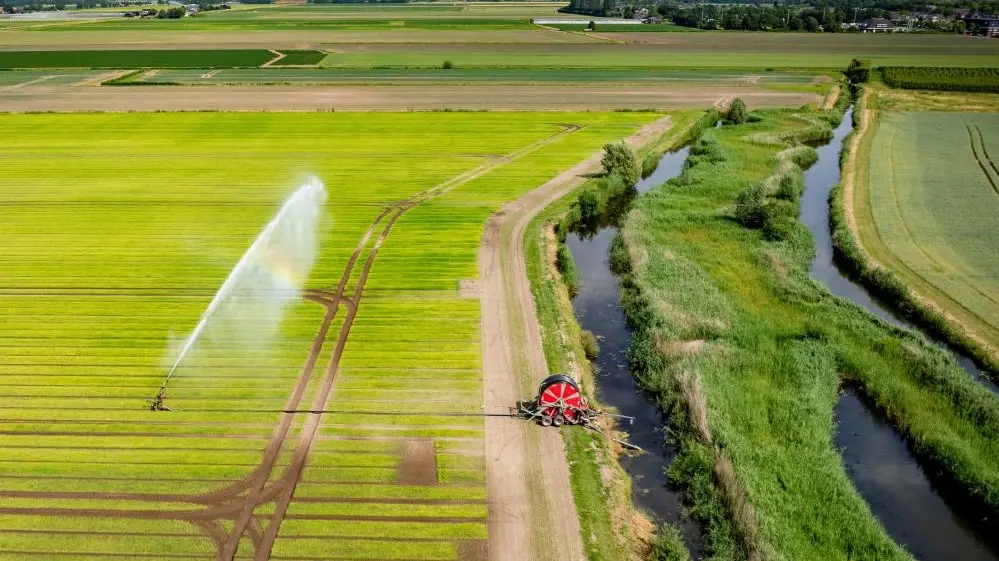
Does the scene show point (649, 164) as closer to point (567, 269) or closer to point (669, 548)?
point (567, 269)

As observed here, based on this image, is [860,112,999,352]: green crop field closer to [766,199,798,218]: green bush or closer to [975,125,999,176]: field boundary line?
[975,125,999,176]: field boundary line

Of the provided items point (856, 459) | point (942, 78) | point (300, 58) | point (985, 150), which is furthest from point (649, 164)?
point (300, 58)

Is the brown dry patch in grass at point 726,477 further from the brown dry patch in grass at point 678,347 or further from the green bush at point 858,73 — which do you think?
the green bush at point 858,73

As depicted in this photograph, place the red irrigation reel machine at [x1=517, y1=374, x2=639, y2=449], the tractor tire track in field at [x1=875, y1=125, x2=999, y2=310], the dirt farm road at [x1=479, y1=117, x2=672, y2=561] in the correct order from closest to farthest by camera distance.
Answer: the dirt farm road at [x1=479, y1=117, x2=672, y2=561]
the red irrigation reel machine at [x1=517, y1=374, x2=639, y2=449]
the tractor tire track in field at [x1=875, y1=125, x2=999, y2=310]

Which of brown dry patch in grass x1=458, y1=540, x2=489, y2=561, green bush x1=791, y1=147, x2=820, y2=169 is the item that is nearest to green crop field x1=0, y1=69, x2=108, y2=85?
green bush x1=791, y1=147, x2=820, y2=169

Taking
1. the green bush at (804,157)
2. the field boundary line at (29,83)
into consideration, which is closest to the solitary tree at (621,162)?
the green bush at (804,157)
